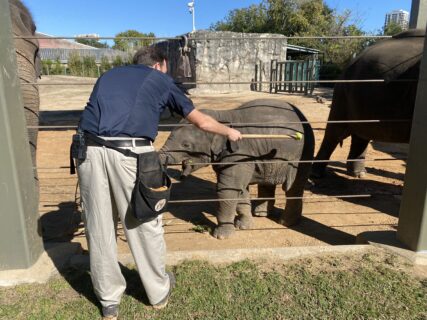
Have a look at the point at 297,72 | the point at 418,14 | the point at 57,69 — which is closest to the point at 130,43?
the point at 57,69

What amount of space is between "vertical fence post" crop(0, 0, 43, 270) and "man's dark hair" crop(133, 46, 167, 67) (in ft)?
2.88

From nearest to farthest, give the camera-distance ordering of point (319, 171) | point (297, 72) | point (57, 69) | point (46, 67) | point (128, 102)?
point (128, 102)
point (319, 171)
point (297, 72)
point (46, 67)
point (57, 69)

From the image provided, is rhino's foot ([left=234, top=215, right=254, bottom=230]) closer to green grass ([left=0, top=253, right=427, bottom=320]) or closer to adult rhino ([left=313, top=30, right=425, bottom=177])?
green grass ([left=0, top=253, right=427, bottom=320])

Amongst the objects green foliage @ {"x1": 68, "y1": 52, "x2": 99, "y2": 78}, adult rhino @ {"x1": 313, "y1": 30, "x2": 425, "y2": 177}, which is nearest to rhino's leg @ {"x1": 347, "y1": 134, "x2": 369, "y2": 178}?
adult rhino @ {"x1": 313, "y1": 30, "x2": 425, "y2": 177}

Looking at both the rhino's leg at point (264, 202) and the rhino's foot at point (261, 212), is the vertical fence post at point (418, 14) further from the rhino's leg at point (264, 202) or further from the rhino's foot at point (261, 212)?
the rhino's foot at point (261, 212)

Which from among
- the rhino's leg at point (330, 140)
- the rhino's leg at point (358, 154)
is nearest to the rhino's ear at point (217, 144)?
the rhino's leg at point (330, 140)

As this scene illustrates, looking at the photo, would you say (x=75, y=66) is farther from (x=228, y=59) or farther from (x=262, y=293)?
(x=262, y=293)

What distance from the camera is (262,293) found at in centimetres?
268

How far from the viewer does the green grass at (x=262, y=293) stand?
250 cm

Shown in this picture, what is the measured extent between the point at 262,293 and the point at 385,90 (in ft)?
9.48

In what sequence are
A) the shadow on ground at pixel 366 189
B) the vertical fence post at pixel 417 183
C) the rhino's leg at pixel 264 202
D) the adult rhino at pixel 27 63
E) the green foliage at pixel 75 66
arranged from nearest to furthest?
1. the vertical fence post at pixel 417 183
2. the adult rhino at pixel 27 63
3. the rhino's leg at pixel 264 202
4. the shadow on ground at pixel 366 189
5. the green foliage at pixel 75 66

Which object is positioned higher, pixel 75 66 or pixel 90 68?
pixel 75 66

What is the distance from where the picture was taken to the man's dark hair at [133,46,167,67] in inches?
95.1

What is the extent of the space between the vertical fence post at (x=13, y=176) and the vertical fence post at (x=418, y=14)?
13.3 feet
